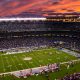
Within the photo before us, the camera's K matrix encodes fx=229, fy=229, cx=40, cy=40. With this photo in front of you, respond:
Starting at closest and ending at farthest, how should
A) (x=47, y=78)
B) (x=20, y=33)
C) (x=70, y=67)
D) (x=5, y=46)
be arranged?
(x=47, y=78), (x=70, y=67), (x=5, y=46), (x=20, y=33)

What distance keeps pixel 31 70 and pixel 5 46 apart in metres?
38.9

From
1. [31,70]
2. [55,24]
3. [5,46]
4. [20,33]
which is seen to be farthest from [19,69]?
[55,24]

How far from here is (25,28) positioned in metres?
100

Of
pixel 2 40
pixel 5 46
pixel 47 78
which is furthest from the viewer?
pixel 2 40

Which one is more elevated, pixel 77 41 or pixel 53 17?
pixel 53 17

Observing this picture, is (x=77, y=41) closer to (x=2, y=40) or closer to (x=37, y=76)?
(x=2, y=40)

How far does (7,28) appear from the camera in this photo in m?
98.8

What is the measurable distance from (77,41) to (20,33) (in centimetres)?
2486

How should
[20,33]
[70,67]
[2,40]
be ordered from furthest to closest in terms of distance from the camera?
A: [20,33] < [2,40] < [70,67]

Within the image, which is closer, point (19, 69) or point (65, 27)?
point (19, 69)

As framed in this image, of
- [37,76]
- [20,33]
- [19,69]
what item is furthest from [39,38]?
[37,76]

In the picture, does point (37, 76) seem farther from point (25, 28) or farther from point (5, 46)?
point (25, 28)

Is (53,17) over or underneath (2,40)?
over

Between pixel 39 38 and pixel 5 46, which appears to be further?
pixel 39 38
